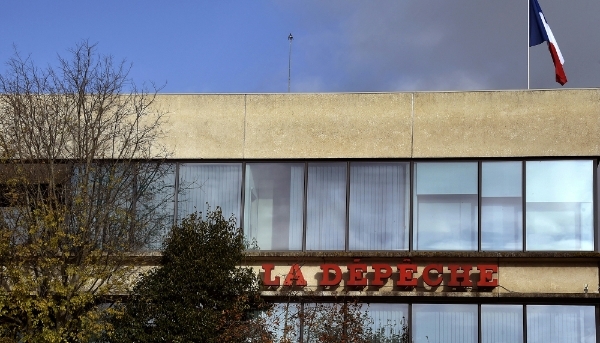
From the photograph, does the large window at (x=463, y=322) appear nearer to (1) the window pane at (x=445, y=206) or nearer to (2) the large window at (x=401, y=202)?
(2) the large window at (x=401, y=202)

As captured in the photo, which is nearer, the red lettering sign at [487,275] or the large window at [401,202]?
the red lettering sign at [487,275]

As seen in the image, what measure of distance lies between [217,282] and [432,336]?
21.6 ft

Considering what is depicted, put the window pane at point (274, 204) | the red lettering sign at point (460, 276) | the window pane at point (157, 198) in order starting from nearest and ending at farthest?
the red lettering sign at point (460, 276) → the window pane at point (274, 204) → the window pane at point (157, 198)

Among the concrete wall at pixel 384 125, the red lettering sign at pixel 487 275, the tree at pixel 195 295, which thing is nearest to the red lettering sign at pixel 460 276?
the red lettering sign at pixel 487 275

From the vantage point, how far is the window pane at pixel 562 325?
28.7 meters

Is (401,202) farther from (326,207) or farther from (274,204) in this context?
(274,204)

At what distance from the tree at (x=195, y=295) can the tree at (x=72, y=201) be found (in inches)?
35.8

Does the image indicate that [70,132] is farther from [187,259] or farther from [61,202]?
[187,259]

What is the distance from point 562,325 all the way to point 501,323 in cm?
173

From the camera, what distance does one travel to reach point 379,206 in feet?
100.0

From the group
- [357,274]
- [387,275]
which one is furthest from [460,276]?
[357,274]

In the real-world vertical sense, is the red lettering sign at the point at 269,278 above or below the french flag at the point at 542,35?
below

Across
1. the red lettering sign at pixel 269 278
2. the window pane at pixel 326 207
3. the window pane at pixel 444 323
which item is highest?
the window pane at pixel 326 207

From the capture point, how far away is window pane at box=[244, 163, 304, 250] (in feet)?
100
